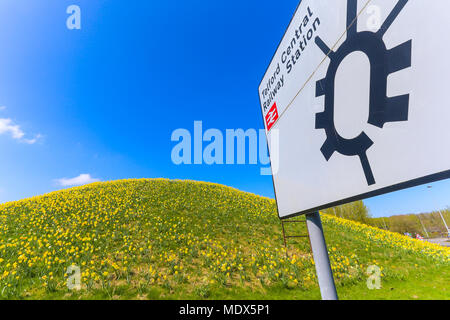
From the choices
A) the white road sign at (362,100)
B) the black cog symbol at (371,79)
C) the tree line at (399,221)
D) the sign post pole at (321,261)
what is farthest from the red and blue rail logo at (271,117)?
the tree line at (399,221)

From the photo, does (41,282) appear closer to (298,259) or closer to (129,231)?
(129,231)

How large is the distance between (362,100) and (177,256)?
26.0ft

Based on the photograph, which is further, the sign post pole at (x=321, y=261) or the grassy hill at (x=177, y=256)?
the grassy hill at (x=177, y=256)

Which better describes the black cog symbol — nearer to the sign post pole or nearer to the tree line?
the sign post pole

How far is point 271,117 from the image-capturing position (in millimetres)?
2225

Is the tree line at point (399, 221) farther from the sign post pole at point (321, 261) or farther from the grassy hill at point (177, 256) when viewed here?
the sign post pole at point (321, 261)

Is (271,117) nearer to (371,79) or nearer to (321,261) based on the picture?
(371,79)

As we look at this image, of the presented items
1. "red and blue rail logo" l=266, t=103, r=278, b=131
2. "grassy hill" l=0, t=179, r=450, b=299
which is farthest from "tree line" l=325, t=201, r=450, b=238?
"red and blue rail logo" l=266, t=103, r=278, b=131

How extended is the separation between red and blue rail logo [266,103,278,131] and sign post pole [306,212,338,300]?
43.5 inches

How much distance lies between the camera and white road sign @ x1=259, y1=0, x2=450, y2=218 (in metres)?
0.78

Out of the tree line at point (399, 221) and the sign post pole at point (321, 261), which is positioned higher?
the tree line at point (399, 221)

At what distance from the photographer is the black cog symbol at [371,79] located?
0.89 m

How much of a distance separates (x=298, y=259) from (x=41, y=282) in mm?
8854
